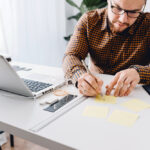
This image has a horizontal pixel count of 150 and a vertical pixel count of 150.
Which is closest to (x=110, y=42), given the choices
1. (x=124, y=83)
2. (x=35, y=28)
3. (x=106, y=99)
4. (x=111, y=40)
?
(x=111, y=40)

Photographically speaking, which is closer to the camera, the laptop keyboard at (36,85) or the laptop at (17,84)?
the laptop at (17,84)

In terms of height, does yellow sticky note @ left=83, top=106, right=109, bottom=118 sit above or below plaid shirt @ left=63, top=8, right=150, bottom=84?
below

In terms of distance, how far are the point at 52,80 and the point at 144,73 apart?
→ 0.47 metres

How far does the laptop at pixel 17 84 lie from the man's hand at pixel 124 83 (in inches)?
9.9

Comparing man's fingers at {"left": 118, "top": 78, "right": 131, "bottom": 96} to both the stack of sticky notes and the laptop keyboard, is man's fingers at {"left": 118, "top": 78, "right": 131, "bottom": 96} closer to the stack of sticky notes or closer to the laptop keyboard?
the stack of sticky notes

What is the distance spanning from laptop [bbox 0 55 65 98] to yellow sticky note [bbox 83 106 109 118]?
9.1 inches

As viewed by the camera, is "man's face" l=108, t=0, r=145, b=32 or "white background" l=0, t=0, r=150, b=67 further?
"white background" l=0, t=0, r=150, b=67

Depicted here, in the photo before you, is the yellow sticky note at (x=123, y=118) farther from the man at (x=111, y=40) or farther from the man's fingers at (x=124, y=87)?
the man at (x=111, y=40)

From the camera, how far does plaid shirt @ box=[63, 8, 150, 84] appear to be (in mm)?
1215

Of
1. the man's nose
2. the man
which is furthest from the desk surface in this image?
the man's nose

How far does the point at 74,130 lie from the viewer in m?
0.54

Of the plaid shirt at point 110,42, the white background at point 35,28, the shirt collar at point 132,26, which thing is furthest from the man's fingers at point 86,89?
the white background at point 35,28

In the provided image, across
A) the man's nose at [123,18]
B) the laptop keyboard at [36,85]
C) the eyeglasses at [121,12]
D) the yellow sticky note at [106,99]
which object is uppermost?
the eyeglasses at [121,12]

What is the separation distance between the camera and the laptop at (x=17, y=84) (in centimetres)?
67
